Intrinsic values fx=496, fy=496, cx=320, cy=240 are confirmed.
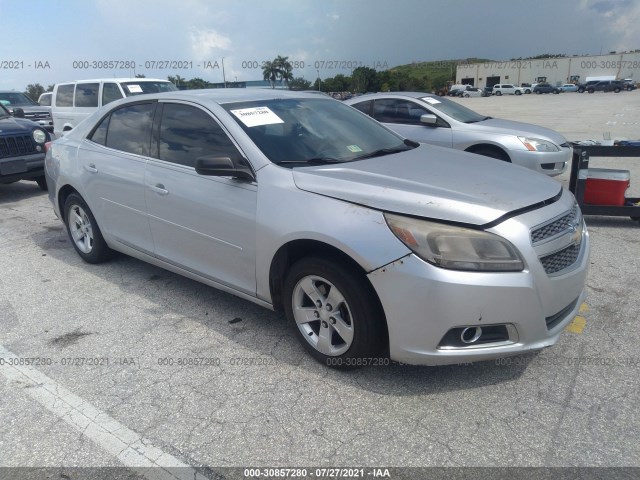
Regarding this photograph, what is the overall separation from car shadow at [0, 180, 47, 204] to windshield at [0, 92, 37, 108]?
7.69 m

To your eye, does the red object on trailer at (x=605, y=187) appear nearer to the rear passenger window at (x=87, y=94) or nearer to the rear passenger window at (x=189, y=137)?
the rear passenger window at (x=189, y=137)

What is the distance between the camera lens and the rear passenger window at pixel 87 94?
11.5m

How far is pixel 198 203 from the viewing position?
356 cm

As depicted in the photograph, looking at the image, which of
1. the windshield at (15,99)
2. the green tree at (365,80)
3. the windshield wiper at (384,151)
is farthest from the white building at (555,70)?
the windshield wiper at (384,151)

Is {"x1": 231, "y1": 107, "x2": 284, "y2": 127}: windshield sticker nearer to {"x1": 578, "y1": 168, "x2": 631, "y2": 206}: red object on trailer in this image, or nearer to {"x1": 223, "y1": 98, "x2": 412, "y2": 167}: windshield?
{"x1": 223, "y1": 98, "x2": 412, "y2": 167}: windshield

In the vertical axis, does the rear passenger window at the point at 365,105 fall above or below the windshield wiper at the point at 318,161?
above

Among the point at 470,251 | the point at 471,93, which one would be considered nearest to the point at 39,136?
the point at 470,251

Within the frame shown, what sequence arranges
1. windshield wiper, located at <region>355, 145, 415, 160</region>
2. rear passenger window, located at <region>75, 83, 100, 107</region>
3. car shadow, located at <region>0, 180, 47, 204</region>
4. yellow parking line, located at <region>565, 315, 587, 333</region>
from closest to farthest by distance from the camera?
yellow parking line, located at <region>565, 315, 587, 333</region> → windshield wiper, located at <region>355, 145, 415, 160</region> → car shadow, located at <region>0, 180, 47, 204</region> → rear passenger window, located at <region>75, 83, 100, 107</region>

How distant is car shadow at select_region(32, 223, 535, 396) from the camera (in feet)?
9.80

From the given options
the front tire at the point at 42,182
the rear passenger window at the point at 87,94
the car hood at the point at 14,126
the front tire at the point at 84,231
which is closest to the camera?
the front tire at the point at 84,231

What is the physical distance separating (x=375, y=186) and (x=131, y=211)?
233 centimetres

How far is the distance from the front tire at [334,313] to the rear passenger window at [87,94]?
1038cm

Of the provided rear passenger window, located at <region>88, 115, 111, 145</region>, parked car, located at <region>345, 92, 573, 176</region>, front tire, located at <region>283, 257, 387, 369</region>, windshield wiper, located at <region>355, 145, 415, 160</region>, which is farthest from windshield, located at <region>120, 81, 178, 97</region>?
front tire, located at <region>283, 257, 387, 369</region>

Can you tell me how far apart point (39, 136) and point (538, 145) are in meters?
8.03
